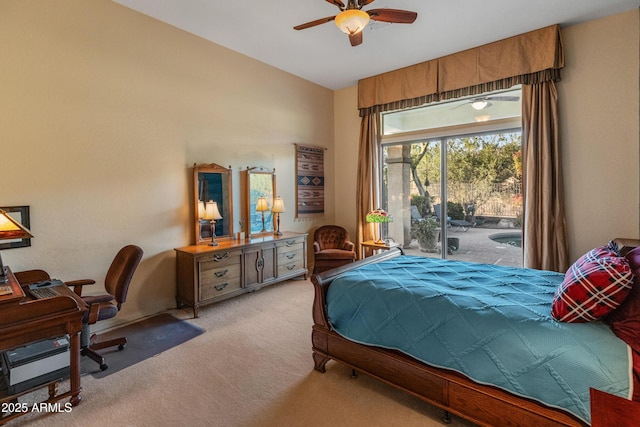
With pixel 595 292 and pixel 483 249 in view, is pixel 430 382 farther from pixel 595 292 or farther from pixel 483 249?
pixel 483 249

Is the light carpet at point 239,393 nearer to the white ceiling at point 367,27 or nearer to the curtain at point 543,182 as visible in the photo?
the curtain at point 543,182

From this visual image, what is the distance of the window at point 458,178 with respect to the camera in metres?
4.32

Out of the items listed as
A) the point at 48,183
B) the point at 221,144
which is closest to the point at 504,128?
the point at 221,144

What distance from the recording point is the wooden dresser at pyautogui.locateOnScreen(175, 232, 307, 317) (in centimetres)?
349

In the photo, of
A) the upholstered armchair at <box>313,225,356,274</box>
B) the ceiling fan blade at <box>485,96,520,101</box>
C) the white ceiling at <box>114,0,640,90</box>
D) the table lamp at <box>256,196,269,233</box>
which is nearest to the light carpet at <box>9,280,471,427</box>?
the upholstered armchair at <box>313,225,356,274</box>

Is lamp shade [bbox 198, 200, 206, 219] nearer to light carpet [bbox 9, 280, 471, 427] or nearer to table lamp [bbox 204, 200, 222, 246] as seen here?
table lamp [bbox 204, 200, 222, 246]

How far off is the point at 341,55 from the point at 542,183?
10.4 ft

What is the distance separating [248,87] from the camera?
14.7 ft

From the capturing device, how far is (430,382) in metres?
1.88

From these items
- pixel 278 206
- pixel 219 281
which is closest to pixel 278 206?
pixel 278 206

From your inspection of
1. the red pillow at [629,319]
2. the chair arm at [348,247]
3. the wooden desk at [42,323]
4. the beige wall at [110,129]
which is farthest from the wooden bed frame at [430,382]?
the chair arm at [348,247]

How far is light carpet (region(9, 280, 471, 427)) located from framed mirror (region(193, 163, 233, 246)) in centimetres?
138

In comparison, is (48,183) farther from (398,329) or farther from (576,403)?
(576,403)

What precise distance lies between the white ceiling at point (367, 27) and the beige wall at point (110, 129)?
0.34m
